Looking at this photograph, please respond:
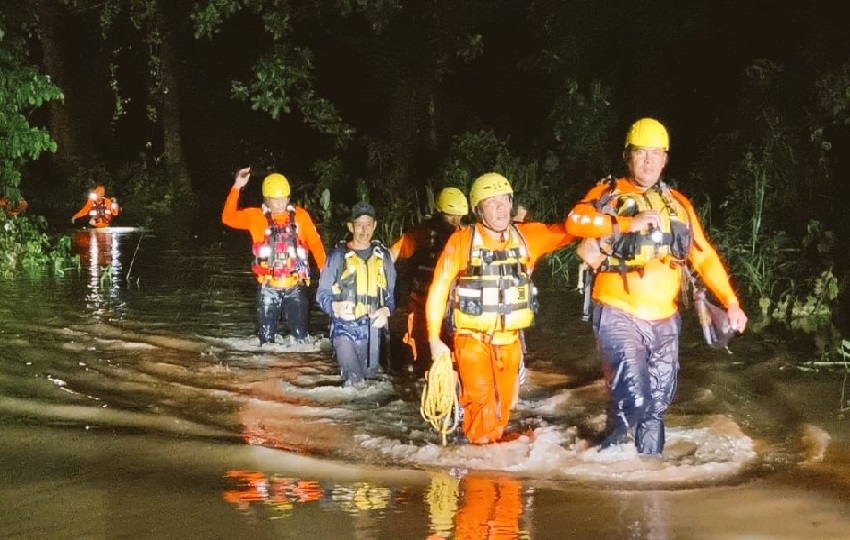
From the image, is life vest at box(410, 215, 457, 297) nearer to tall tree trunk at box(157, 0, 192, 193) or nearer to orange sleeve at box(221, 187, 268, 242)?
orange sleeve at box(221, 187, 268, 242)

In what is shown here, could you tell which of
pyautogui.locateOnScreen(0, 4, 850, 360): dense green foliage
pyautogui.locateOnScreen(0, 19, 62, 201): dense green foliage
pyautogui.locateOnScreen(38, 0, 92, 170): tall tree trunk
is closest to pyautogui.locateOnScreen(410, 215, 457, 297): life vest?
pyautogui.locateOnScreen(0, 4, 850, 360): dense green foliage

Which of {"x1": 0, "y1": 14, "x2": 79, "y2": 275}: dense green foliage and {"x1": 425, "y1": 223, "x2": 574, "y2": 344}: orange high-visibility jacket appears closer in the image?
{"x1": 425, "y1": 223, "x2": 574, "y2": 344}: orange high-visibility jacket

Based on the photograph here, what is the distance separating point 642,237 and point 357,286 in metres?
3.17

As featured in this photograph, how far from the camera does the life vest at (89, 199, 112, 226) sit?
2380 cm

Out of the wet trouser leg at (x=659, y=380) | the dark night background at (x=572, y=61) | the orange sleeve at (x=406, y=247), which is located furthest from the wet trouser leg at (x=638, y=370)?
the dark night background at (x=572, y=61)

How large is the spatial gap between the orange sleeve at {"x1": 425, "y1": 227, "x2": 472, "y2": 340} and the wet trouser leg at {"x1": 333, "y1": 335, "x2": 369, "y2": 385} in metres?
2.25

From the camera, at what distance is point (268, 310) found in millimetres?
9945

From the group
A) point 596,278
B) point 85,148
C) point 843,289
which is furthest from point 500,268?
point 85,148

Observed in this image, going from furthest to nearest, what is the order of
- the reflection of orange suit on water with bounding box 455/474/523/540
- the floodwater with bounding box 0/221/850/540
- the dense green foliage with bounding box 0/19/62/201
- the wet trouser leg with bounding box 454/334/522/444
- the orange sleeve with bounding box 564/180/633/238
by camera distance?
the dense green foliage with bounding box 0/19/62/201 → the wet trouser leg with bounding box 454/334/522/444 → the orange sleeve with bounding box 564/180/633/238 → the floodwater with bounding box 0/221/850/540 → the reflection of orange suit on water with bounding box 455/474/523/540

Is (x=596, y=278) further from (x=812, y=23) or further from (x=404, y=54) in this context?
(x=404, y=54)

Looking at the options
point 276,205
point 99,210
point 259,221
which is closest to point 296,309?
point 259,221

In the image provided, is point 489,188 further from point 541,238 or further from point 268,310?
point 268,310

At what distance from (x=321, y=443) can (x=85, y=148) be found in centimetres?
3398

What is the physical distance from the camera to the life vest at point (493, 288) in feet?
20.4
